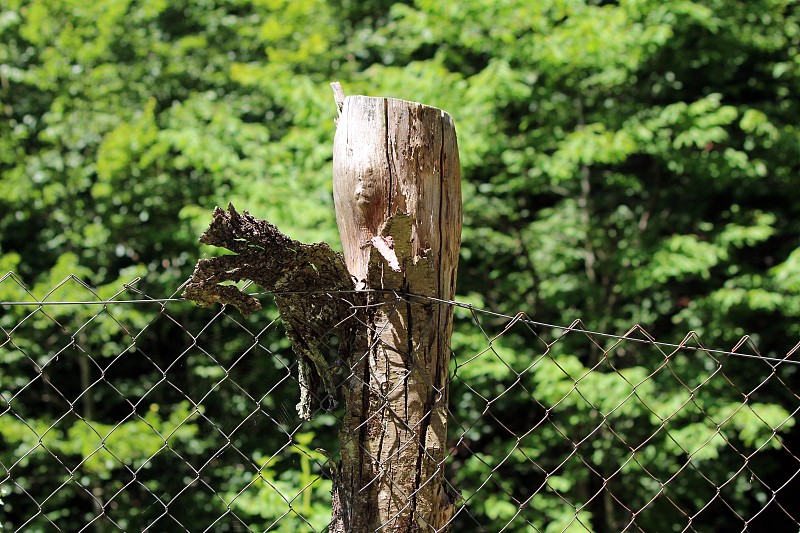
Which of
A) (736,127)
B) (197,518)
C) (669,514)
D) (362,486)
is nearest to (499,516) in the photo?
(669,514)

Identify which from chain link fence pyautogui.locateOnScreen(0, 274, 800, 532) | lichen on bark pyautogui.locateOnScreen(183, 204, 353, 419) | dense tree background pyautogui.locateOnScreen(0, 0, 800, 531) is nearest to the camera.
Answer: lichen on bark pyautogui.locateOnScreen(183, 204, 353, 419)

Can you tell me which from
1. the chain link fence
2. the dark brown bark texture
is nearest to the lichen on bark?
the dark brown bark texture

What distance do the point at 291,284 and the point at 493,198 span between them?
11.9 ft

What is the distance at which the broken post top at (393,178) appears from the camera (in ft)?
4.85

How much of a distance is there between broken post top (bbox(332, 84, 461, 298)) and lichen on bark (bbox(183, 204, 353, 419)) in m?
0.08

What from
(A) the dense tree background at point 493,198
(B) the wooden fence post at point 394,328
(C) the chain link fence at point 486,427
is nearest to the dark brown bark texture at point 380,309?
(B) the wooden fence post at point 394,328

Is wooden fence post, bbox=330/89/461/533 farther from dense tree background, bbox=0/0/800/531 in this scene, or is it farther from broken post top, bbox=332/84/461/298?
dense tree background, bbox=0/0/800/531

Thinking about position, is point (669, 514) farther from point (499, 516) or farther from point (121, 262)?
point (121, 262)

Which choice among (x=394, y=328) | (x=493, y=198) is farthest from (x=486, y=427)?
(x=394, y=328)

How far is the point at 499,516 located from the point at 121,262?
3.01 meters

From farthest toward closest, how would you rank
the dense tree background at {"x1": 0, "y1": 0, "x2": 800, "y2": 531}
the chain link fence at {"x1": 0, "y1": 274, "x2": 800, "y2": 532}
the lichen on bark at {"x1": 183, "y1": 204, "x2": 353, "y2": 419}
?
the dense tree background at {"x1": 0, "y1": 0, "x2": 800, "y2": 531} < the chain link fence at {"x1": 0, "y1": 274, "x2": 800, "y2": 532} < the lichen on bark at {"x1": 183, "y1": 204, "x2": 353, "y2": 419}

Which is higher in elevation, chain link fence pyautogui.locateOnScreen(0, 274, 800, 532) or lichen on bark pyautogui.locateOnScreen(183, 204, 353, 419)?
lichen on bark pyautogui.locateOnScreen(183, 204, 353, 419)

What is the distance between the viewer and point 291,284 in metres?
1.45

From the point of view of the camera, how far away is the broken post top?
1.48 meters
